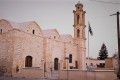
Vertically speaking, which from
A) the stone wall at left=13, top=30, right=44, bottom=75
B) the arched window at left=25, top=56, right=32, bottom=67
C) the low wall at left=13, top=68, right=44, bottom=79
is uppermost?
the stone wall at left=13, top=30, right=44, bottom=75

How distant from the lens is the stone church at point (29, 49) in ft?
40.3

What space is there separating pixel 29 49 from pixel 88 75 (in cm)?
565

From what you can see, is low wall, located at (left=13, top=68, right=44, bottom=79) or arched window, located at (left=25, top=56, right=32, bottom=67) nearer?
low wall, located at (left=13, top=68, right=44, bottom=79)

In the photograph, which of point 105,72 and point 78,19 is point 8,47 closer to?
point 105,72

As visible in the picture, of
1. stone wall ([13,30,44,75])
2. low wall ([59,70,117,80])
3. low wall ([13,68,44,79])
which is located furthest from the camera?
stone wall ([13,30,44,75])

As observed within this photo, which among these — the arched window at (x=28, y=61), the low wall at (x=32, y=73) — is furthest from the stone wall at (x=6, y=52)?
the low wall at (x=32, y=73)

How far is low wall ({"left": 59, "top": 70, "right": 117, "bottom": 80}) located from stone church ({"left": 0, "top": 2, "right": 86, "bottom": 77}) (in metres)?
0.76

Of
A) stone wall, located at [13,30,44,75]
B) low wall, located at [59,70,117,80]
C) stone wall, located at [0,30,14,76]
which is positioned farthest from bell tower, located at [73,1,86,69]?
low wall, located at [59,70,117,80]

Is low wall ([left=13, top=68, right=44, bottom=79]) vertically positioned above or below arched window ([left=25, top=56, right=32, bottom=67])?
below

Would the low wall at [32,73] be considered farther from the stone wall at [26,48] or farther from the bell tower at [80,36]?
the bell tower at [80,36]

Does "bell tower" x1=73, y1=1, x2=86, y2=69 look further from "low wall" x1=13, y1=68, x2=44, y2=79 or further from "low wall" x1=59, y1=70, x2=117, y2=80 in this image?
"low wall" x1=59, y1=70, x2=117, y2=80

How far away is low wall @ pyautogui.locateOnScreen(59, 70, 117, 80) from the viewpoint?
8.35 m

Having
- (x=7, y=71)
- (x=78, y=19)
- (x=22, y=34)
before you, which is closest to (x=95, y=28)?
(x=22, y=34)

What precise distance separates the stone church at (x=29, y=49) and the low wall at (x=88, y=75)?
2.48ft
